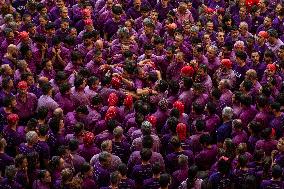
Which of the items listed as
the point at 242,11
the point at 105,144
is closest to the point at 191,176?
the point at 105,144

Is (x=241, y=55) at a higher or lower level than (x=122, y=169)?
higher

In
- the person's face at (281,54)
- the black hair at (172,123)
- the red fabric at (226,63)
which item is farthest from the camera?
the person's face at (281,54)

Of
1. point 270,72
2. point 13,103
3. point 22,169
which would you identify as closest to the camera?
point 22,169

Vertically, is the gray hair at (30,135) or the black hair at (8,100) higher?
the black hair at (8,100)

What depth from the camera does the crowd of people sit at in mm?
10289

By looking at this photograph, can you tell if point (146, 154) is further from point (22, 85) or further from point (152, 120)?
point (22, 85)

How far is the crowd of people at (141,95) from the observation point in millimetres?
10289

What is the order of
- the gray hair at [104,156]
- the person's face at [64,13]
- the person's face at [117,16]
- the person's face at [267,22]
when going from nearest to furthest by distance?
the gray hair at [104,156] < the person's face at [267,22] < the person's face at [64,13] < the person's face at [117,16]

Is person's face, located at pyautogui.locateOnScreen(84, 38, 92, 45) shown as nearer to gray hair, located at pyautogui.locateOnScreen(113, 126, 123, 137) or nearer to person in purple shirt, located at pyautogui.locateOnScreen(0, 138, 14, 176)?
gray hair, located at pyautogui.locateOnScreen(113, 126, 123, 137)

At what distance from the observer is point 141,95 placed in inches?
495

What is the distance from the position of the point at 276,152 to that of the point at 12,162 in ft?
16.2

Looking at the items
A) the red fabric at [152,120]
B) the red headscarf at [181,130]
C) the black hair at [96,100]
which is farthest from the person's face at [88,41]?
the red headscarf at [181,130]

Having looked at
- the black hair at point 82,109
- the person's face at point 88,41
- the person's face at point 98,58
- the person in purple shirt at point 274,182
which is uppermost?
the person's face at point 88,41

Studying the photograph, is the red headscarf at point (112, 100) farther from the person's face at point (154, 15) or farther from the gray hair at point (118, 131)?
the person's face at point (154, 15)
